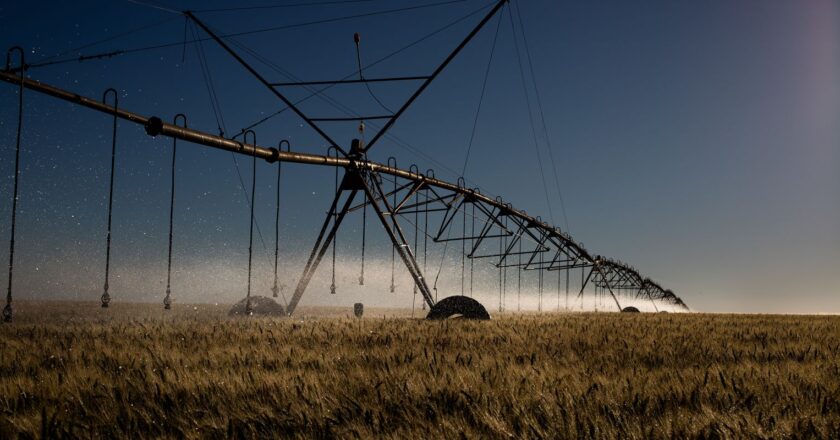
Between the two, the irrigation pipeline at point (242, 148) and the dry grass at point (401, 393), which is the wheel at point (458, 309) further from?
the dry grass at point (401, 393)

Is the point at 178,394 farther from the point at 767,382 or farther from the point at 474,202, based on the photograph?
the point at 474,202

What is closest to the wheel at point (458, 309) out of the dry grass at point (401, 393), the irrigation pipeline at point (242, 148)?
the irrigation pipeline at point (242, 148)

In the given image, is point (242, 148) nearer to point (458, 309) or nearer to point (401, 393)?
point (458, 309)

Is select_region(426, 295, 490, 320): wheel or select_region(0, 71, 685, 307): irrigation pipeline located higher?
select_region(0, 71, 685, 307): irrigation pipeline

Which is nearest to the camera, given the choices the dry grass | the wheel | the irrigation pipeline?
the dry grass

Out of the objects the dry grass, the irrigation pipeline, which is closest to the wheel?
the irrigation pipeline

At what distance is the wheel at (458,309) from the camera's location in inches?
727

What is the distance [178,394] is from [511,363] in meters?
2.94

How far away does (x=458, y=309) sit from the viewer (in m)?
18.8

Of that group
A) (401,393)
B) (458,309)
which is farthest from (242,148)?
(401,393)

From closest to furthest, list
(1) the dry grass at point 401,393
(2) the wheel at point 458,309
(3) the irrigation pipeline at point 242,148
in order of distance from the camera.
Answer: (1) the dry grass at point 401,393 < (3) the irrigation pipeline at point 242,148 < (2) the wheel at point 458,309

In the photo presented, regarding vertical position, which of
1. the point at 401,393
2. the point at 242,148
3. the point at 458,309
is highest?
the point at 242,148

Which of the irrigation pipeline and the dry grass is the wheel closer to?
the irrigation pipeline

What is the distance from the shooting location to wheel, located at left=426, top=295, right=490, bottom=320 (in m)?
18.5
